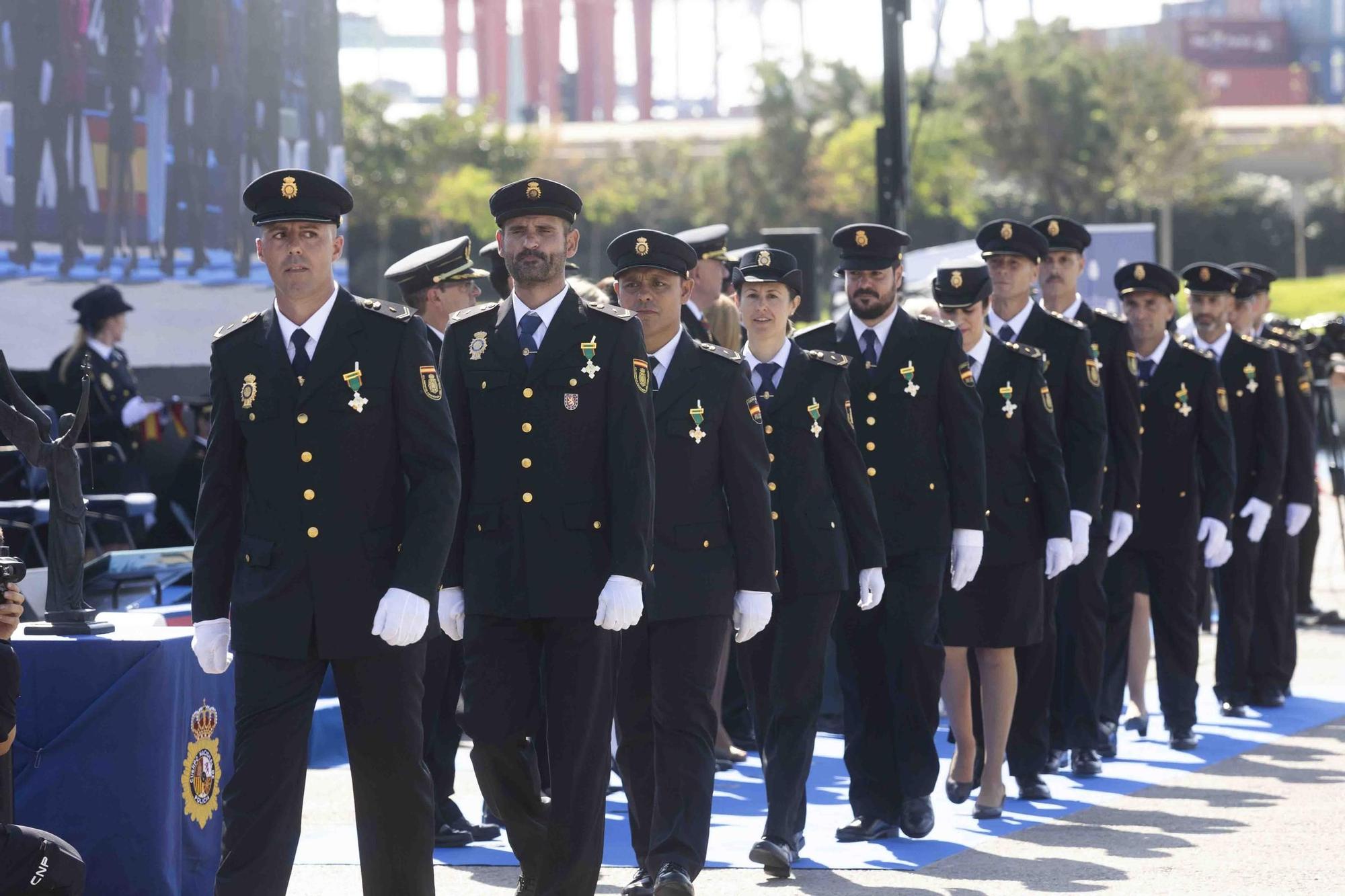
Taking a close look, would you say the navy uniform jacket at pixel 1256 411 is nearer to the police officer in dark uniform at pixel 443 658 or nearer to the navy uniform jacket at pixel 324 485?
the police officer in dark uniform at pixel 443 658

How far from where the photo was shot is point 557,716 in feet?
18.9

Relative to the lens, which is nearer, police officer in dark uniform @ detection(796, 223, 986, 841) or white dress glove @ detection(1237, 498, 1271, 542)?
police officer in dark uniform @ detection(796, 223, 986, 841)

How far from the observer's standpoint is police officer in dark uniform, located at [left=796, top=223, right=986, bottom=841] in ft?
25.1

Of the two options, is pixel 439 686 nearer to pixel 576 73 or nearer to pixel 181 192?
pixel 181 192

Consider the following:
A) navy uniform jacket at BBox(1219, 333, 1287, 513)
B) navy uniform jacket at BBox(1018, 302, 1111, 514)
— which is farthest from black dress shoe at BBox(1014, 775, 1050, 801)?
navy uniform jacket at BBox(1219, 333, 1287, 513)

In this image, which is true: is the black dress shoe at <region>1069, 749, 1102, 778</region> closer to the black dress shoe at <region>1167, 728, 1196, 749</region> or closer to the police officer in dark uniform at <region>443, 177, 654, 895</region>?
the black dress shoe at <region>1167, 728, 1196, 749</region>

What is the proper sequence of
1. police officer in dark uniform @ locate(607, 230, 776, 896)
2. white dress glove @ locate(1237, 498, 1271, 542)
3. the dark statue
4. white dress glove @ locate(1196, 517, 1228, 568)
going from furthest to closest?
white dress glove @ locate(1237, 498, 1271, 542)
white dress glove @ locate(1196, 517, 1228, 568)
police officer in dark uniform @ locate(607, 230, 776, 896)
the dark statue

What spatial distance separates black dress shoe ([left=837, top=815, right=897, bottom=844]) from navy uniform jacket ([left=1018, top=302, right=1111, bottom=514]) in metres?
1.78

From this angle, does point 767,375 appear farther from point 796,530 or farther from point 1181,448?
point 1181,448

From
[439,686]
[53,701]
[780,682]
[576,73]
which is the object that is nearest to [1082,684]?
[780,682]

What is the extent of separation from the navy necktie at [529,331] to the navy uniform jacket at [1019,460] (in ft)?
9.55

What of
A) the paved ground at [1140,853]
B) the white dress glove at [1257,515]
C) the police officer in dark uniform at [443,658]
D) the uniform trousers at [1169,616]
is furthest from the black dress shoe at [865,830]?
the white dress glove at [1257,515]

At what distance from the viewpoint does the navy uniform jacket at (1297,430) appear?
11.5 metres

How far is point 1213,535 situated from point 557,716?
5.40 meters
